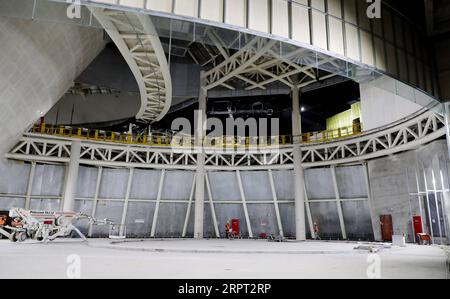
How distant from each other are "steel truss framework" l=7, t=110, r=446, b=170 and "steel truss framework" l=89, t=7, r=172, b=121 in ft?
14.8

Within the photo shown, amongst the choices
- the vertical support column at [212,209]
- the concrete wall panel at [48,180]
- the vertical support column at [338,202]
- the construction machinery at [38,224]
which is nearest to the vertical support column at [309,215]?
the vertical support column at [338,202]

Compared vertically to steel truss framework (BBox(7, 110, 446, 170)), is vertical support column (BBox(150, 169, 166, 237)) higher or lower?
lower

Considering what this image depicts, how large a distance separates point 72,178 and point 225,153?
11498 mm

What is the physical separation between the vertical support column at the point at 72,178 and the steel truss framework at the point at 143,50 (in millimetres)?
5843

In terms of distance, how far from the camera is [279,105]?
3203cm

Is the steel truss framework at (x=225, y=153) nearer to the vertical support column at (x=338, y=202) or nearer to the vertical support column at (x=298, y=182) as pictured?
the vertical support column at (x=298, y=182)

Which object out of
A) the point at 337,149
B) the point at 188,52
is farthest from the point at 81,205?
the point at 337,149

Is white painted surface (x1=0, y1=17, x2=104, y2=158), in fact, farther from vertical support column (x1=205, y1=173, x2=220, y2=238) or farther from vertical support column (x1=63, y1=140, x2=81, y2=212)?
vertical support column (x1=205, y1=173, x2=220, y2=238)

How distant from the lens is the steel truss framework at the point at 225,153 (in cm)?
2074

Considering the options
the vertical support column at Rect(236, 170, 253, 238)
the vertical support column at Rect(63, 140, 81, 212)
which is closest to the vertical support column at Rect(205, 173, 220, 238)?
the vertical support column at Rect(236, 170, 253, 238)

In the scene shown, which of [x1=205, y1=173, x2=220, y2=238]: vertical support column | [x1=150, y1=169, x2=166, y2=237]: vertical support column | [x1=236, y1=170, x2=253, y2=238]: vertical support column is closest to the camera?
[x1=150, y1=169, x2=166, y2=237]: vertical support column

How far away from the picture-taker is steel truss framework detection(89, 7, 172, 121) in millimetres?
12989

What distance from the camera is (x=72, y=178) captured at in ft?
74.1

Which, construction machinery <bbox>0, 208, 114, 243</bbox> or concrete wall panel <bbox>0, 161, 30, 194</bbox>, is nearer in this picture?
construction machinery <bbox>0, 208, 114, 243</bbox>
